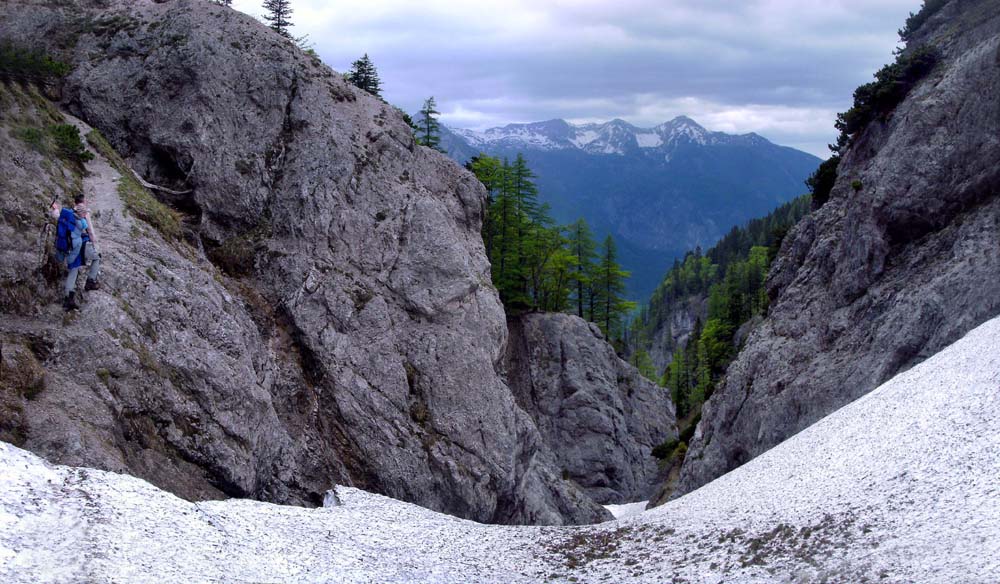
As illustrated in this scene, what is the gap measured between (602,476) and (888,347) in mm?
27254

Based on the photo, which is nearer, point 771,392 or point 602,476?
point 771,392

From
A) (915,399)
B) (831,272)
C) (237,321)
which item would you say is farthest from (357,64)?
(915,399)

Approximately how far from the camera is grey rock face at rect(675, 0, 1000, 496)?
90.4 ft

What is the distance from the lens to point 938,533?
1393 centimetres

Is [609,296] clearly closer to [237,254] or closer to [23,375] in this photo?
[237,254]

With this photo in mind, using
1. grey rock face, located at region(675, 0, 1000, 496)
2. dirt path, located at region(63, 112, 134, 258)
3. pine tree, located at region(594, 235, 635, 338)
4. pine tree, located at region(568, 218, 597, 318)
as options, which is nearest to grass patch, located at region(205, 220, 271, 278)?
dirt path, located at region(63, 112, 134, 258)

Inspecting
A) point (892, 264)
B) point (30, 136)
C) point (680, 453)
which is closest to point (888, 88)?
point (892, 264)

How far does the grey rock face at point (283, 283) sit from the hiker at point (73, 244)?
0.74 m

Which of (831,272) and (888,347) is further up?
(831,272)

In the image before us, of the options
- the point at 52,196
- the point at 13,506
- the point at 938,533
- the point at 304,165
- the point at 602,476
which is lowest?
the point at 602,476

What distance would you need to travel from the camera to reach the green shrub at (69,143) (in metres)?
22.9

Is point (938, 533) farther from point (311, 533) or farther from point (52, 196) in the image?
point (52, 196)

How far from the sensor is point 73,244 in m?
→ 17.6

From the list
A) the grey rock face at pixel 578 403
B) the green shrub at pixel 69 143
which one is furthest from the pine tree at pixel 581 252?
the green shrub at pixel 69 143
